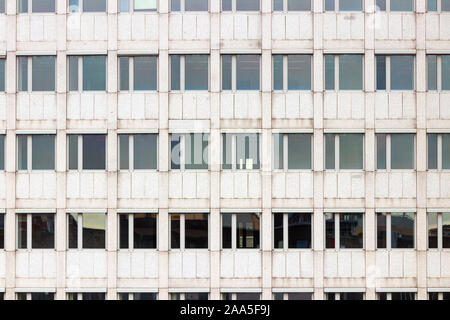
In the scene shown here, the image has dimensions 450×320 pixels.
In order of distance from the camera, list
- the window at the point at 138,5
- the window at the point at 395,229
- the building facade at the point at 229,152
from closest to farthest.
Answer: the building facade at the point at 229,152 → the window at the point at 395,229 → the window at the point at 138,5

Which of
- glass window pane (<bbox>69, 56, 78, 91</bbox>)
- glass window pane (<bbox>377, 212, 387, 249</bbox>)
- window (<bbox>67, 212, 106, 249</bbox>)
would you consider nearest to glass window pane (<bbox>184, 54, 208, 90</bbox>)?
glass window pane (<bbox>69, 56, 78, 91</bbox>)

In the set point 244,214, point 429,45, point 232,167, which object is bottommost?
point 244,214

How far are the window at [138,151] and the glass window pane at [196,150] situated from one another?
4.24ft

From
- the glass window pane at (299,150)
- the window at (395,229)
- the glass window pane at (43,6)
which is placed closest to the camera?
the window at (395,229)

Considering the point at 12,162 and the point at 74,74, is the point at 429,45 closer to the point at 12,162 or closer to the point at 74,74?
the point at 74,74

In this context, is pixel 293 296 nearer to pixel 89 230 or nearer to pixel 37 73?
pixel 89 230

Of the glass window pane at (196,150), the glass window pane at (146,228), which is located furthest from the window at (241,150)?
the glass window pane at (146,228)

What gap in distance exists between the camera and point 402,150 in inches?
794

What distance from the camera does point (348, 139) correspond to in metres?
20.2

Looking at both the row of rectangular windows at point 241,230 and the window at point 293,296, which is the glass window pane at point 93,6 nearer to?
the row of rectangular windows at point 241,230

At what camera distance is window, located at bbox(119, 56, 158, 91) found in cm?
2039

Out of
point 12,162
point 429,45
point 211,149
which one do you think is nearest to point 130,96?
point 211,149

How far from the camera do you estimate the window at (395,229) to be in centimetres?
1997
